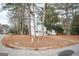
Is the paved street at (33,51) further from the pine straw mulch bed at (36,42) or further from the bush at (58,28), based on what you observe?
the bush at (58,28)

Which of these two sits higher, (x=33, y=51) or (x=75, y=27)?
(x=75, y=27)

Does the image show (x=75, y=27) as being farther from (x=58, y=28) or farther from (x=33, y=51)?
(x=33, y=51)

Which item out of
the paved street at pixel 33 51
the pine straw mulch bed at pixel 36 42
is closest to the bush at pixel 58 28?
the pine straw mulch bed at pixel 36 42

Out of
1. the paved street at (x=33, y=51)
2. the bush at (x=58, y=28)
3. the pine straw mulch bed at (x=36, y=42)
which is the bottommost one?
the paved street at (x=33, y=51)

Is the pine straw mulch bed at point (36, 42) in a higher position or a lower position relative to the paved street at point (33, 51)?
higher

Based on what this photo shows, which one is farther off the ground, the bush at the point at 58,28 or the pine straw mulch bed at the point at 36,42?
the bush at the point at 58,28

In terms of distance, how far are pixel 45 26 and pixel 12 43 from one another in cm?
30

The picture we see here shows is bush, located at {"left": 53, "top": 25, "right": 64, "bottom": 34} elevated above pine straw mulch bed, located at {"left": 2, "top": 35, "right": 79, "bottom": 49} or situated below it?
above

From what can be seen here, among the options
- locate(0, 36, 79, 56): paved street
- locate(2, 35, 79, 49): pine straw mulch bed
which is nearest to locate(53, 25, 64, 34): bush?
locate(2, 35, 79, 49): pine straw mulch bed

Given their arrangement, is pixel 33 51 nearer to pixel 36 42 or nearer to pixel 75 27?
pixel 36 42

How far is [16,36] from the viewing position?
1.33 meters

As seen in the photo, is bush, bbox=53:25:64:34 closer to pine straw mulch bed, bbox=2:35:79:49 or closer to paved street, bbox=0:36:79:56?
pine straw mulch bed, bbox=2:35:79:49

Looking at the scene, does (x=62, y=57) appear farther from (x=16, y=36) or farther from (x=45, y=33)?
(x=16, y=36)

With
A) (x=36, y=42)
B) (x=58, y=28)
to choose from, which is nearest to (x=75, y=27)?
(x=58, y=28)
